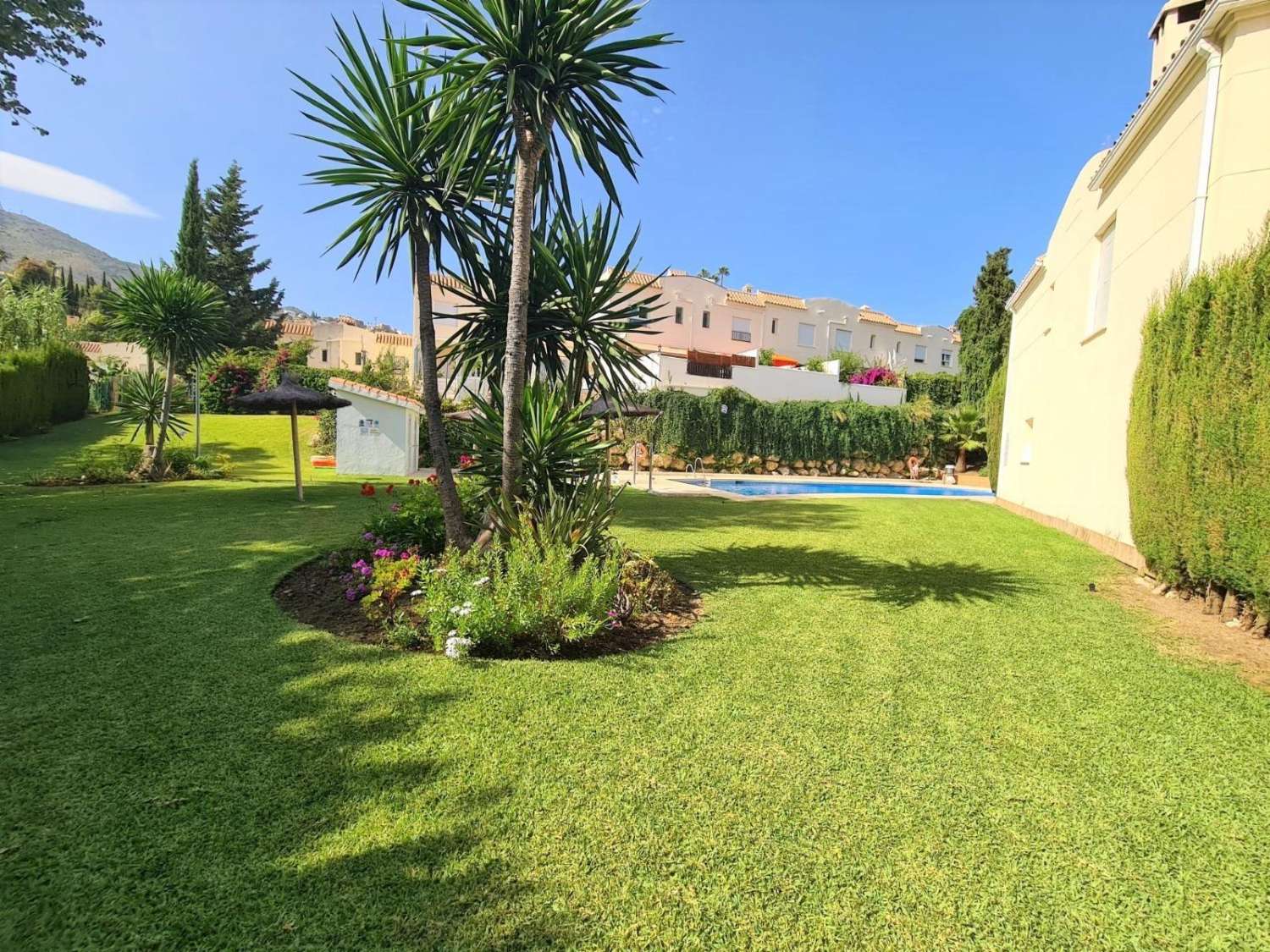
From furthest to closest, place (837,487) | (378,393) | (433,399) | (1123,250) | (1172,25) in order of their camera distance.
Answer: (837,487) → (378,393) → (1172,25) → (1123,250) → (433,399)

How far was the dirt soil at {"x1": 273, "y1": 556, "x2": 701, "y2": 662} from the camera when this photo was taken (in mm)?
4930

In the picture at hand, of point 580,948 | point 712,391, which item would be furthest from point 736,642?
point 712,391

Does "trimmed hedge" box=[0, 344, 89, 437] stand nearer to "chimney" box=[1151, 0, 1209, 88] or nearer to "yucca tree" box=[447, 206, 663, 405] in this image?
"yucca tree" box=[447, 206, 663, 405]

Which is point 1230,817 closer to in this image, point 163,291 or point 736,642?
point 736,642

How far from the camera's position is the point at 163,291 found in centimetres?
1434

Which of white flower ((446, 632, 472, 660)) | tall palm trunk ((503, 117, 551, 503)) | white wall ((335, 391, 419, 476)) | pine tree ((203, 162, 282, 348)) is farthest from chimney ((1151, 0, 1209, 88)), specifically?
pine tree ((203, 162, 282, 348))

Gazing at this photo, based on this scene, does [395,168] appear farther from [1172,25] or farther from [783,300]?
[783,300]

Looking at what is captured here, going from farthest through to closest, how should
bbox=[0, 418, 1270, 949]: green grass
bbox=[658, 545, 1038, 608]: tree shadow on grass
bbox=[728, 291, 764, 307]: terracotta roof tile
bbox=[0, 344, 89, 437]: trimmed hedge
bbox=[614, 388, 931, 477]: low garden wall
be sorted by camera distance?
bbox=[728, 291, 764, 307]: terracotta roof tile, bbox=[614, 388, 931, 477]: low garden wall, bbox=[0, 344, 89, 437]: trimmed hedge, bbox=[658, 545, 1038, 608]: tree shadow on grass, bbox=[0, 418, 1270, 949]: green grass

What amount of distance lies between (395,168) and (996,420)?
17.8 metres

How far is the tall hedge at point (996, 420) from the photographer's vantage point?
Result: 1741 cm

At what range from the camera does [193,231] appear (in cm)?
4506

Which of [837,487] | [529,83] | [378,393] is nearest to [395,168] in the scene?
[529,83]

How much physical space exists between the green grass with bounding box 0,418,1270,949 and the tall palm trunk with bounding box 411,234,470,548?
1581mm

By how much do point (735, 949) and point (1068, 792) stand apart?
2130 mm
